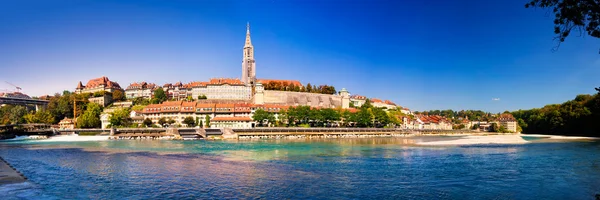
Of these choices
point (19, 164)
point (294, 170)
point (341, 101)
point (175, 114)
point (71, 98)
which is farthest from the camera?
point (341, 101)

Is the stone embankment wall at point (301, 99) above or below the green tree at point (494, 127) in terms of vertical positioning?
above

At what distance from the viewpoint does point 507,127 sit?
106688mm

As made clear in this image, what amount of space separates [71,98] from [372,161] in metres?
95.1

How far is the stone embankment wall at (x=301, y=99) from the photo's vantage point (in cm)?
10288

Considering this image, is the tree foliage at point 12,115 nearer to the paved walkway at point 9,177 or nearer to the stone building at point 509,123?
the paved walkway at point 9,177

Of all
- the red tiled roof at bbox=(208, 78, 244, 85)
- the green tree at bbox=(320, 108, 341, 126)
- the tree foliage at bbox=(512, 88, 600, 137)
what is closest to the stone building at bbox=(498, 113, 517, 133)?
the tree foliage at bbox=(512, 88, 600, 137)

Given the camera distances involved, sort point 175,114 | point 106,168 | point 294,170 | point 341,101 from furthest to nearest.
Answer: point 341,101, point 175,114, point 106,168, point 294,170

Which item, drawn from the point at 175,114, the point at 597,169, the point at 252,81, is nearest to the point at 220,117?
the point at 175,114

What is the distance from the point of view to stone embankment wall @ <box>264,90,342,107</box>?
10288 cm

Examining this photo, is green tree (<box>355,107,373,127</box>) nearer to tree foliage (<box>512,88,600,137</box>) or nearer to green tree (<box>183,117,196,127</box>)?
green tree (<box>183,117,196,127</box>)

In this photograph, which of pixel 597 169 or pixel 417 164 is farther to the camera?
pixel 417 164

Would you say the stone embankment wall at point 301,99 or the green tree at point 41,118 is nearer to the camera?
the green tree at point 41,118

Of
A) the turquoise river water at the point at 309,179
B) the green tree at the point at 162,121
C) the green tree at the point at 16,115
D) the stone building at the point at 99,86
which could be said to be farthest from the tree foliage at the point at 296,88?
the turquoise river water at the point at 309,179

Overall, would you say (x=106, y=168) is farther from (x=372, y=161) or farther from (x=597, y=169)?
→ (x=597, y=169)
